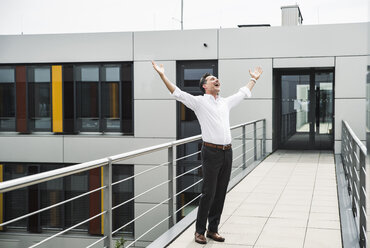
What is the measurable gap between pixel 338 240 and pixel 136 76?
963cm

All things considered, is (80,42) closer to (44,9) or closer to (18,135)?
(18,135)

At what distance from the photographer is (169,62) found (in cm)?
1365

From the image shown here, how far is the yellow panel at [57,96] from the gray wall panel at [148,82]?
2.33 meters

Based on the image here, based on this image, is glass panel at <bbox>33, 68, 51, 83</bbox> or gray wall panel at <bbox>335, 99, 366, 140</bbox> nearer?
gray wall panel at <bbox>335, 99, 366, 140</bbox>

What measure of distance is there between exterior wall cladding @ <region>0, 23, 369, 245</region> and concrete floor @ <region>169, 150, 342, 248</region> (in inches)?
124

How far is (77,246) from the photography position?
43.5 ft

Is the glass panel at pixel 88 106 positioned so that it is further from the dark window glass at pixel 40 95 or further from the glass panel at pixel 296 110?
the glass panel at pixel 296 110

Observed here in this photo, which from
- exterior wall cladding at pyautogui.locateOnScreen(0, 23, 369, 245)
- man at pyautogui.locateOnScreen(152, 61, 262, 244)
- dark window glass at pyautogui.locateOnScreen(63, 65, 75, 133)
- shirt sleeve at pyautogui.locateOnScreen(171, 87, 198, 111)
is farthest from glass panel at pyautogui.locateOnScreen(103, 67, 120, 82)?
shirt sleeve at pyautogui.locateOnScreen(171, 87, 198, 111)

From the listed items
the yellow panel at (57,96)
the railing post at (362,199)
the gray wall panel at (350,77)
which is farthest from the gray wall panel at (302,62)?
the railing post at (362,199)

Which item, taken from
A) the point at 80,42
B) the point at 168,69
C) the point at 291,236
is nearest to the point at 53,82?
the point at 80,42

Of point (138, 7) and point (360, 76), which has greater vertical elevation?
point (138, 7)

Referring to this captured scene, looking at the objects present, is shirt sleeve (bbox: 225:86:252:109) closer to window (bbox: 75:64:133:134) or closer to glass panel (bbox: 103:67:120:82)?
window (bbox: 75:64:133:134)

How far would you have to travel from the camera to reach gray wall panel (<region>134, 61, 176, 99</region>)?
44.9 feet

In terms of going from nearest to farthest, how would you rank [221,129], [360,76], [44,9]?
[221,129], [360,76], [44,9]
